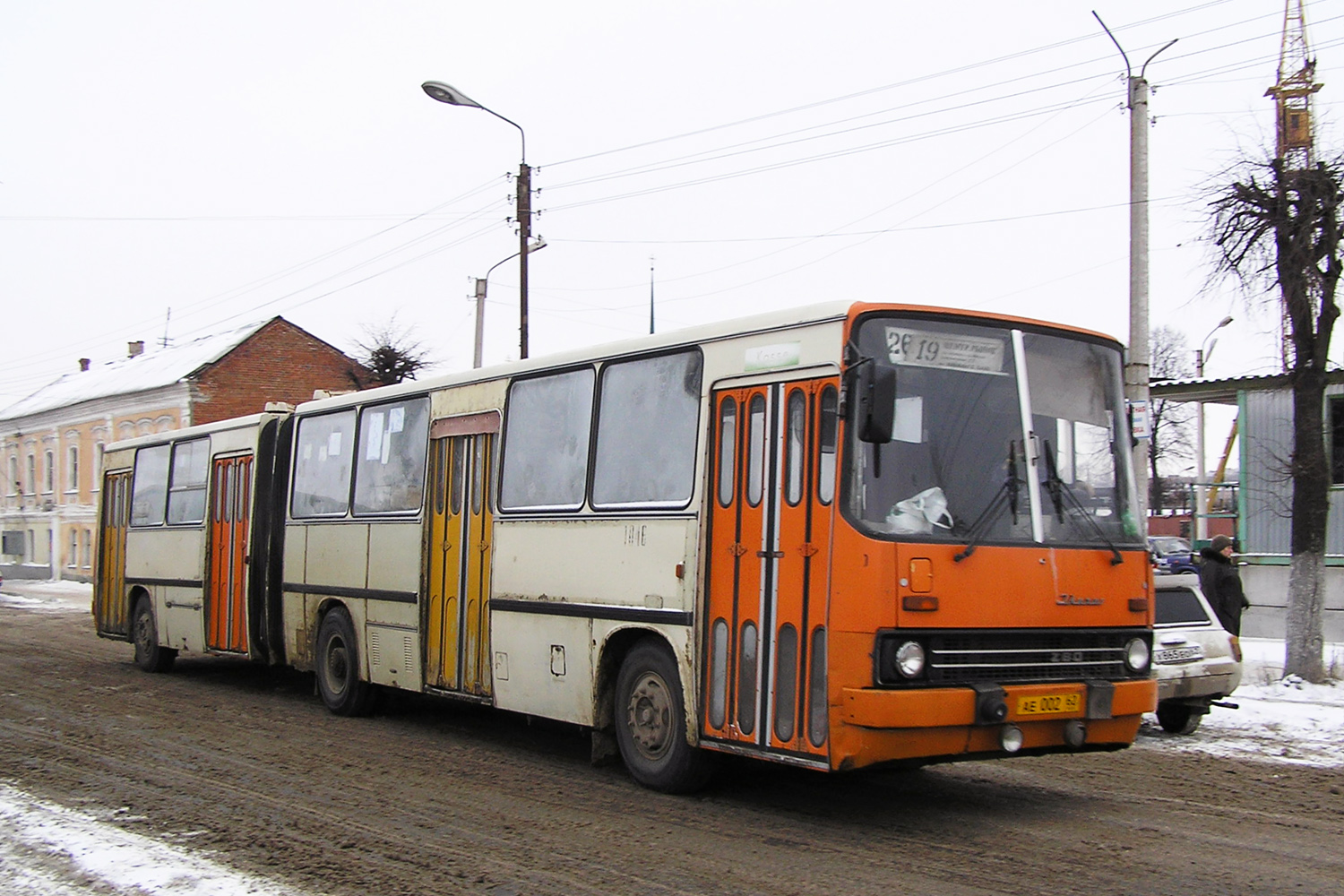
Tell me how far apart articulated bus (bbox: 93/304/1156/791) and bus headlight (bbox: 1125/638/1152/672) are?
0.02 m

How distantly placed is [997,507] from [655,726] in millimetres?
2767

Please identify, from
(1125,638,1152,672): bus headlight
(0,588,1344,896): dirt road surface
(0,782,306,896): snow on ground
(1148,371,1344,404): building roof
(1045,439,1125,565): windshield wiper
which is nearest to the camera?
(0,782,306,896): snow on ground

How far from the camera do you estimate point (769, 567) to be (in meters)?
7.74

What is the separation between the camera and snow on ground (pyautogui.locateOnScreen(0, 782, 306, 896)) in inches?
245

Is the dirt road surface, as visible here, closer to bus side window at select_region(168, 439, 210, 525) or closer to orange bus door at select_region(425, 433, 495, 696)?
orange bus door at select_region(425, 433, 495, 696)

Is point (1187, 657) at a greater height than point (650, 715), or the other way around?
point (1187, 657)

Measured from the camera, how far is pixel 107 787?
8789 mm

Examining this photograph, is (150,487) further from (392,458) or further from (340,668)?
(392,458)

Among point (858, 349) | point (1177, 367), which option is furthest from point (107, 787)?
point (1177, 367)

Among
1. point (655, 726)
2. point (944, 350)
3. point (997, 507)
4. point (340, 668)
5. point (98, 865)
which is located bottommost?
point (98, 865)

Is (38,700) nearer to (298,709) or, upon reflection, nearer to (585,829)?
(298,709)

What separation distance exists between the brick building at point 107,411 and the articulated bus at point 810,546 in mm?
37910

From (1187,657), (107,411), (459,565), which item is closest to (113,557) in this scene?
(459,565)

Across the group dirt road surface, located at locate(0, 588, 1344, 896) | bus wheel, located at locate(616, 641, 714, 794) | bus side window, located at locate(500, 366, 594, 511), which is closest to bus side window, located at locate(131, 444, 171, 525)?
dirt road surface, located at locate(0, 588, 1344, 896)
